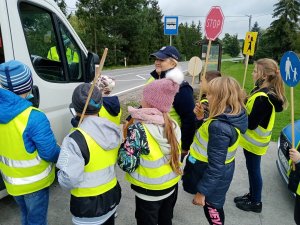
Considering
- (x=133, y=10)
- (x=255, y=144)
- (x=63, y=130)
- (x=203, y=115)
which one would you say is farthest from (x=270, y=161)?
(x=133, y=10)

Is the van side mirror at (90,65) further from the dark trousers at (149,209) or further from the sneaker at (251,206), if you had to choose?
the sneaker at (251,206)

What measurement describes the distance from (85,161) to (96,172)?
144mm

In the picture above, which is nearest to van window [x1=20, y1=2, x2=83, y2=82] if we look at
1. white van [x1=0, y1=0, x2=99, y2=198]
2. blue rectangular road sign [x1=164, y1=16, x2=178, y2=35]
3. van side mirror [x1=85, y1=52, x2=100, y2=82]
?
white van [x1=0, y1=0, x2=99, y2=198]

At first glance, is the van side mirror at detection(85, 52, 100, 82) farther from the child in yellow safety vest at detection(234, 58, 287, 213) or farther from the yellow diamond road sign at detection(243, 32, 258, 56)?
the yellow diamond road sign at detection(243, 32, 258, 56)

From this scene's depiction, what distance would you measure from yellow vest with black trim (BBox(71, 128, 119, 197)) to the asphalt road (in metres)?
1.30

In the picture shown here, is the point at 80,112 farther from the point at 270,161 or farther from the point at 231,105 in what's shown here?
the point at 270,161

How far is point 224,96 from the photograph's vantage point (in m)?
2.48

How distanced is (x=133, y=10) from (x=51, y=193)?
38.0 m

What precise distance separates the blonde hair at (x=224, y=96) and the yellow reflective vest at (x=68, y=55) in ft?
5.98

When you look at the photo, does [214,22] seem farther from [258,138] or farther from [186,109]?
[186,109]

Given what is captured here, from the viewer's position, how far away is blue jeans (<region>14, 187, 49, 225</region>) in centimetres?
240

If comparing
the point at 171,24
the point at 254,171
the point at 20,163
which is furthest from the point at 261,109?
the point at 171,24

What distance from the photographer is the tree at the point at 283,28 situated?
48.5m

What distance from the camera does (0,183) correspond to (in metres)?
2.82
